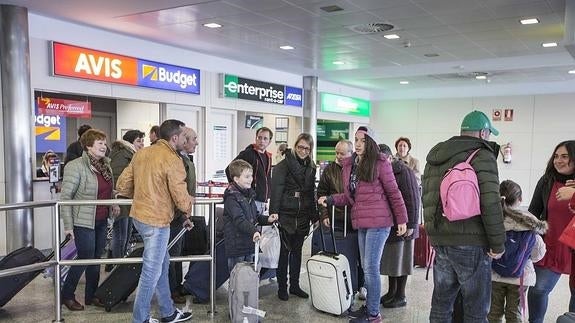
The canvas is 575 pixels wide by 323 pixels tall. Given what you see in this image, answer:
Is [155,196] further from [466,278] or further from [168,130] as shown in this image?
[466,278]

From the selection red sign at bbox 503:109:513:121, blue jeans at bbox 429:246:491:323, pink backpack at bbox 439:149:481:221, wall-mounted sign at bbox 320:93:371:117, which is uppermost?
wall-mounted sign at bbox 320:93:371:117

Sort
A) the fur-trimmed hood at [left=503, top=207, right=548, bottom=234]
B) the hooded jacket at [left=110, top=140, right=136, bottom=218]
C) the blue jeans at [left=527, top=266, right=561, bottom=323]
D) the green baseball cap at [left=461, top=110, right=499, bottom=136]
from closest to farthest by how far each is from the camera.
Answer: the green baseball cap at [left=461, top=110, right=499, bottom=136] → the fur-trimmed hood at [left=503, top=207, right=548, bottom=234] → the blue jeans at [left=527, top=266, right=561, bottom=323] → the hooded jacket at [left=110, top=140, right=136, bottom=218]

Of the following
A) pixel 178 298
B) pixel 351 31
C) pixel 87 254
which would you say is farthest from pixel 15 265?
pixel 351 31

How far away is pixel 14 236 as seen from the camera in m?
5.34

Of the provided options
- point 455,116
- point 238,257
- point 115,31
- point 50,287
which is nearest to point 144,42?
point 115,31

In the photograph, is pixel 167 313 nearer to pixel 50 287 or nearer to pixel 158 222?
pixel 158 222

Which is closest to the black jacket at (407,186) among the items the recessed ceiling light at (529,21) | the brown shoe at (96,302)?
the brown shoe at (96,302)

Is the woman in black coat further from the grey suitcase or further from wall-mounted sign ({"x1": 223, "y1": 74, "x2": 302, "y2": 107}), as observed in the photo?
wall-mounted sign ({"x1": 223, "y1": 74, "x2": 302, "y2": 107})

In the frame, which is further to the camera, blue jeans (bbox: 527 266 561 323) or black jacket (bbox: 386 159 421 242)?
black jacket (bbox: 386 159 421 242)

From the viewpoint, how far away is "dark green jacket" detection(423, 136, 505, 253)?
2.41 m

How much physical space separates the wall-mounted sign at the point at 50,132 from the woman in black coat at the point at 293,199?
3.46m

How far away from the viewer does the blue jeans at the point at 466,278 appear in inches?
98.6

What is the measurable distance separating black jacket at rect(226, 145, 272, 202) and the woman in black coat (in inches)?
27.6

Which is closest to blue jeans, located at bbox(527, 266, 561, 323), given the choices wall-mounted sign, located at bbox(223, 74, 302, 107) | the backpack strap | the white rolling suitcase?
the backpack strap
